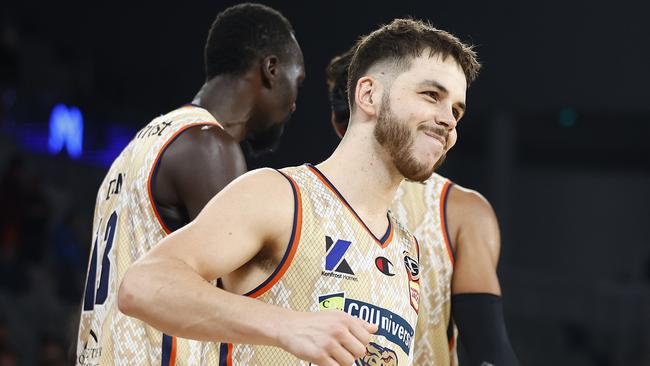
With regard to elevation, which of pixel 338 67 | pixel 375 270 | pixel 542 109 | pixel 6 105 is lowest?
pixel 375 270

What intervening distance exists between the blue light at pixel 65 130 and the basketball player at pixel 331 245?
992cm

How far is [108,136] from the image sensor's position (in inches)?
489

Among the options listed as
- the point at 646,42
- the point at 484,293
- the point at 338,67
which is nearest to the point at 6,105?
the point at 646,42

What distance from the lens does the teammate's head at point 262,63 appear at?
3.09 m

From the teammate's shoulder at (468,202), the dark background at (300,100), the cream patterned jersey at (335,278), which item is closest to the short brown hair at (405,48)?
the cream patterned jersey at (335,278)

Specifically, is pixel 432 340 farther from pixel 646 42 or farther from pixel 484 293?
pixel 646 42

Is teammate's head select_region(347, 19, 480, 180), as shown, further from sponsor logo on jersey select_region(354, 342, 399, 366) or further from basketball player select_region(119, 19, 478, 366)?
sponsor logo on jersey select_region(354, 342, 399, 366)

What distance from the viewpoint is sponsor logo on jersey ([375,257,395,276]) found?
2123 mm

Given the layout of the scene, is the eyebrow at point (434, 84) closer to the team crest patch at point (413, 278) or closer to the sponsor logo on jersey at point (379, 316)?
the team crest patch at point (413, 278)

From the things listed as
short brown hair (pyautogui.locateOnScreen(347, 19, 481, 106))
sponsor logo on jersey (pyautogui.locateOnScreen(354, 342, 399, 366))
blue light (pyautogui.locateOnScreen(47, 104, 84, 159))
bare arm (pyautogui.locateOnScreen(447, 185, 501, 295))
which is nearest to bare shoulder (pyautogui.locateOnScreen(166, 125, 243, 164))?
short brown hair (pyautogui.locateOnScreen(347, 19, 481, 106))

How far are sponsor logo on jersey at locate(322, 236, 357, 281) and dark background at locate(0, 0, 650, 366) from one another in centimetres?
635

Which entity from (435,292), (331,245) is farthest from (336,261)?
(435,292)

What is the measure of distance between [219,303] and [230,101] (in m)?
1.42

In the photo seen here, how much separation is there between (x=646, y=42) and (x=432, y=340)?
8.66m
